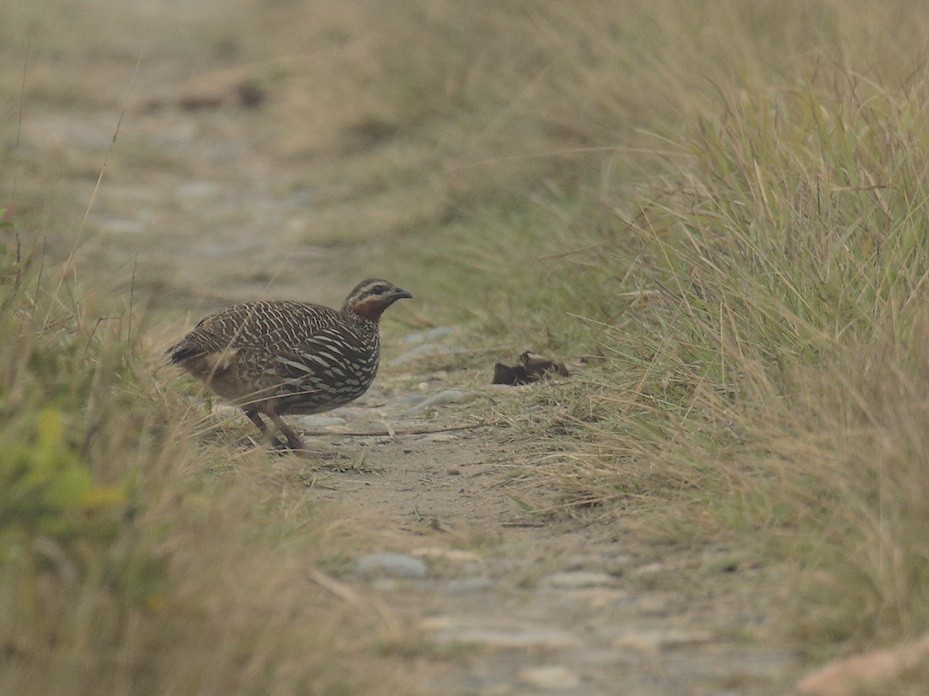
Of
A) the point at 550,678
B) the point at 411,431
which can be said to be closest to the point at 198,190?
the point at 411,431

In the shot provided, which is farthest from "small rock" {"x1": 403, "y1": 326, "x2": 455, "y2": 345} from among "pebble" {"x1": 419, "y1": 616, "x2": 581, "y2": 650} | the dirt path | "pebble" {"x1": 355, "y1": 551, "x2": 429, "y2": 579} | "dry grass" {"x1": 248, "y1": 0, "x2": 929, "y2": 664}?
"pebble" {"x1": 419, "y1": 616, "x2": 581, "y2": 650}

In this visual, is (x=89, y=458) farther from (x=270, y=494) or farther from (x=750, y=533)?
(x=750, y=533)

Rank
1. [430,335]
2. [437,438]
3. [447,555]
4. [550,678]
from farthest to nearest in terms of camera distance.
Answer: [430,335], [437,438], [447,555], [550,678]

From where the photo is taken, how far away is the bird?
5133 millimetres

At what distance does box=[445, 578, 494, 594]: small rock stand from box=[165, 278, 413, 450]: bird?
144cm

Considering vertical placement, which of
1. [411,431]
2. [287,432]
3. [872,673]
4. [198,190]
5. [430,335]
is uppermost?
[872,673]

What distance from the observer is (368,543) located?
4020 mm

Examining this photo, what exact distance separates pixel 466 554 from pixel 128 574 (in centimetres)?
127

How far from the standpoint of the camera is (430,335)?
688cm

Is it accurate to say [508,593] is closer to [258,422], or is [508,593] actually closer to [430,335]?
[258,422]

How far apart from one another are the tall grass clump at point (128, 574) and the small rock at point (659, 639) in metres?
0.60

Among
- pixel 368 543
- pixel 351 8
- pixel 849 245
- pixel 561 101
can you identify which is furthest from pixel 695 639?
pixel 351 8

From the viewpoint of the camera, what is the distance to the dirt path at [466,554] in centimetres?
318

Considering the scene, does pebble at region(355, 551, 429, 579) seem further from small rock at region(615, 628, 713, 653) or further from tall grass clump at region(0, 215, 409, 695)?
small rock at region(615, 628, 713, 653)
